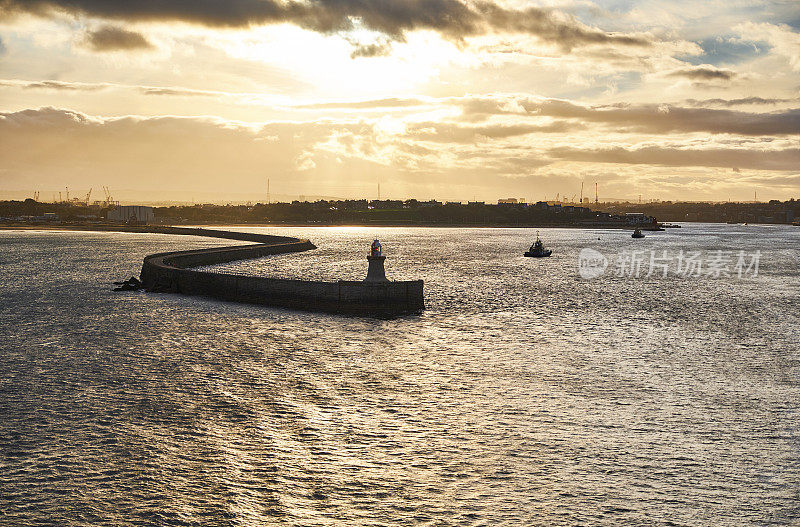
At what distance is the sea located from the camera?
11.3m

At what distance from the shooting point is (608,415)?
17.3 metres

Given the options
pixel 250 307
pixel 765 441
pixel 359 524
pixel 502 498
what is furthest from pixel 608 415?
pixel 250 307

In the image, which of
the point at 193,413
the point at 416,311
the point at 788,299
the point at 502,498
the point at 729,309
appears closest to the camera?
the point at 502,498

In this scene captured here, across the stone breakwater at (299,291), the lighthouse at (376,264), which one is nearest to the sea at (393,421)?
the stone breakwater at (299,291)

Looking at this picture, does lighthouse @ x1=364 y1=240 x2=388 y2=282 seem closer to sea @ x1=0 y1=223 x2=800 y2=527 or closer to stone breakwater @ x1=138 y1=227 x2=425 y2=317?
stone breakwater @ x1=138 y1=227 x2=425 y2=317

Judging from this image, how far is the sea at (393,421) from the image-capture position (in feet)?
37.2

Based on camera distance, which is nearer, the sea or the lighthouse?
the sea

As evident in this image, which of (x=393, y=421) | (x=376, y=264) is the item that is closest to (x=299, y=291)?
(x=376, y=264)

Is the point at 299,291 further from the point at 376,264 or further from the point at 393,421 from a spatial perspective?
the point at 393,421

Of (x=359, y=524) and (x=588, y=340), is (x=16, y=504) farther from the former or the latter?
(x=588, y=340)

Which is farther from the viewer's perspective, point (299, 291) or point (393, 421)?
point (299, 291)

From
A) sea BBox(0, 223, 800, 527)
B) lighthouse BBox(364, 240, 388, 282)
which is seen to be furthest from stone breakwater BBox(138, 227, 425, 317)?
sea BBox(0, 223, 800, 527)

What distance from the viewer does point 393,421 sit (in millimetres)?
16375

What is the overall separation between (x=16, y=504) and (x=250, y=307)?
2942 cm
